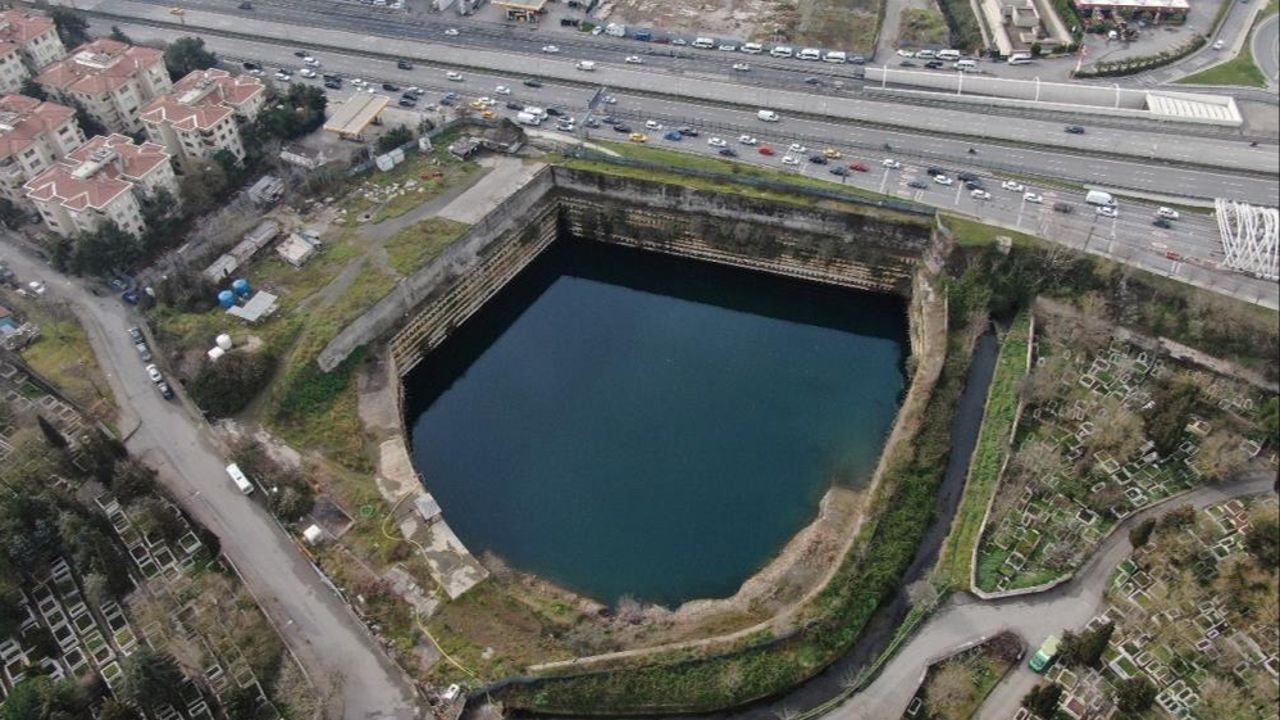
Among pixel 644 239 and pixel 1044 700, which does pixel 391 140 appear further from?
pixel 1044 700

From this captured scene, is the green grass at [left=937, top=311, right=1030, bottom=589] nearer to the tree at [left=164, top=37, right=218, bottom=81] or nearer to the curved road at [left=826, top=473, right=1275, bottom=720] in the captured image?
the curved road at [left=826, top=473, right=1275, bottom=720]

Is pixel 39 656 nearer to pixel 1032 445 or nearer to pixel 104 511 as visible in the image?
pixel 104 511

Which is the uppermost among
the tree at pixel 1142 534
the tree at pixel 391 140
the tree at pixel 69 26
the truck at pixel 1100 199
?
the tree at pixel 69 26

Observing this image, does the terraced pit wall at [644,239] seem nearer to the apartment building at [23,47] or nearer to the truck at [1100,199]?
the truck at [1100,199]

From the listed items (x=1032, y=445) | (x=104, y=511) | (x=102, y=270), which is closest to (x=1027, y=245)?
(x=1032, y=445)

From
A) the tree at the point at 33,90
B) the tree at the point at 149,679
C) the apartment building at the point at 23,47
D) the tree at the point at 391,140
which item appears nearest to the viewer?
the tree at the point at 149,679

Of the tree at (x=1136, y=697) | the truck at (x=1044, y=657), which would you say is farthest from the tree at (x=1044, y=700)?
the tree at (x=1136, y=697)
